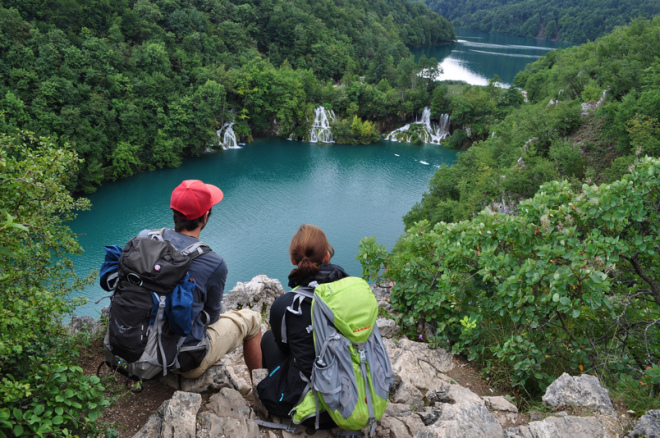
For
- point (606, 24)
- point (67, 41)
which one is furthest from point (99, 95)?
point (606, 24)

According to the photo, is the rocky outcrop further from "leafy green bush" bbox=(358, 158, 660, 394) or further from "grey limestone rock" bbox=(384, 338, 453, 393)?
"leafy green bush" bbox=(358, 158, 660, 394)

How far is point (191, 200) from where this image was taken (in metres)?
2.92

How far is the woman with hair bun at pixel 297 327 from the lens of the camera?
9.05 ft

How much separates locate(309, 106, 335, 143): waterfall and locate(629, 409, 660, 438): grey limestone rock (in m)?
38.4

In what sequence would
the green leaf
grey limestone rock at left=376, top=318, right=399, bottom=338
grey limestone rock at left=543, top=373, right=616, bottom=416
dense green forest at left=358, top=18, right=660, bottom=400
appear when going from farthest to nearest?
grey limestone rock at left=376, top=318, right=399, bottom=338, dense green forest at left=358, top=18, right=660, bottom=400, the green leaf, grey limestone rock at left=543, top=373, right=616, bottom=416

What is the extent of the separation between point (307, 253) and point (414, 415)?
1603mm

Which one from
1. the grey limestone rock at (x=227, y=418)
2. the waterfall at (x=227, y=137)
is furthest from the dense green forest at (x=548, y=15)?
the grey limestone rock at (x=227, y=418)

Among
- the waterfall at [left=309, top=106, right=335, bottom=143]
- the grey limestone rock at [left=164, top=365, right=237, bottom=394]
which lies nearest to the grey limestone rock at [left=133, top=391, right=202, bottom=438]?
the grey limestone rock at [left=164, top=365, right=237, bottom=394]

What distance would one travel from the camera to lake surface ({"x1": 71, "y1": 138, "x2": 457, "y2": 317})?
19.4 m

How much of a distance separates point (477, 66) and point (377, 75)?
2815 cm

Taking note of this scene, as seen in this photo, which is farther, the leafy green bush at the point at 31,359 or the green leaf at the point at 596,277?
the green leaf at the point at 596,277

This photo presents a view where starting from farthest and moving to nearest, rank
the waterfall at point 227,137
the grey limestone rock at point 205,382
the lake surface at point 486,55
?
the lake surface at point 486,55
the waterfall at point 227,137
the grey limestone rock at point 205,382

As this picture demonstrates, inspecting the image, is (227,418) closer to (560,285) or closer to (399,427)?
(399,427)

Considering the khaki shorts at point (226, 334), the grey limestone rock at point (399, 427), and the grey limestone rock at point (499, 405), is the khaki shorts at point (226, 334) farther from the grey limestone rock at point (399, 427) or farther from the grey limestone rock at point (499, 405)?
the grey limestone rock at point (499, 405)
